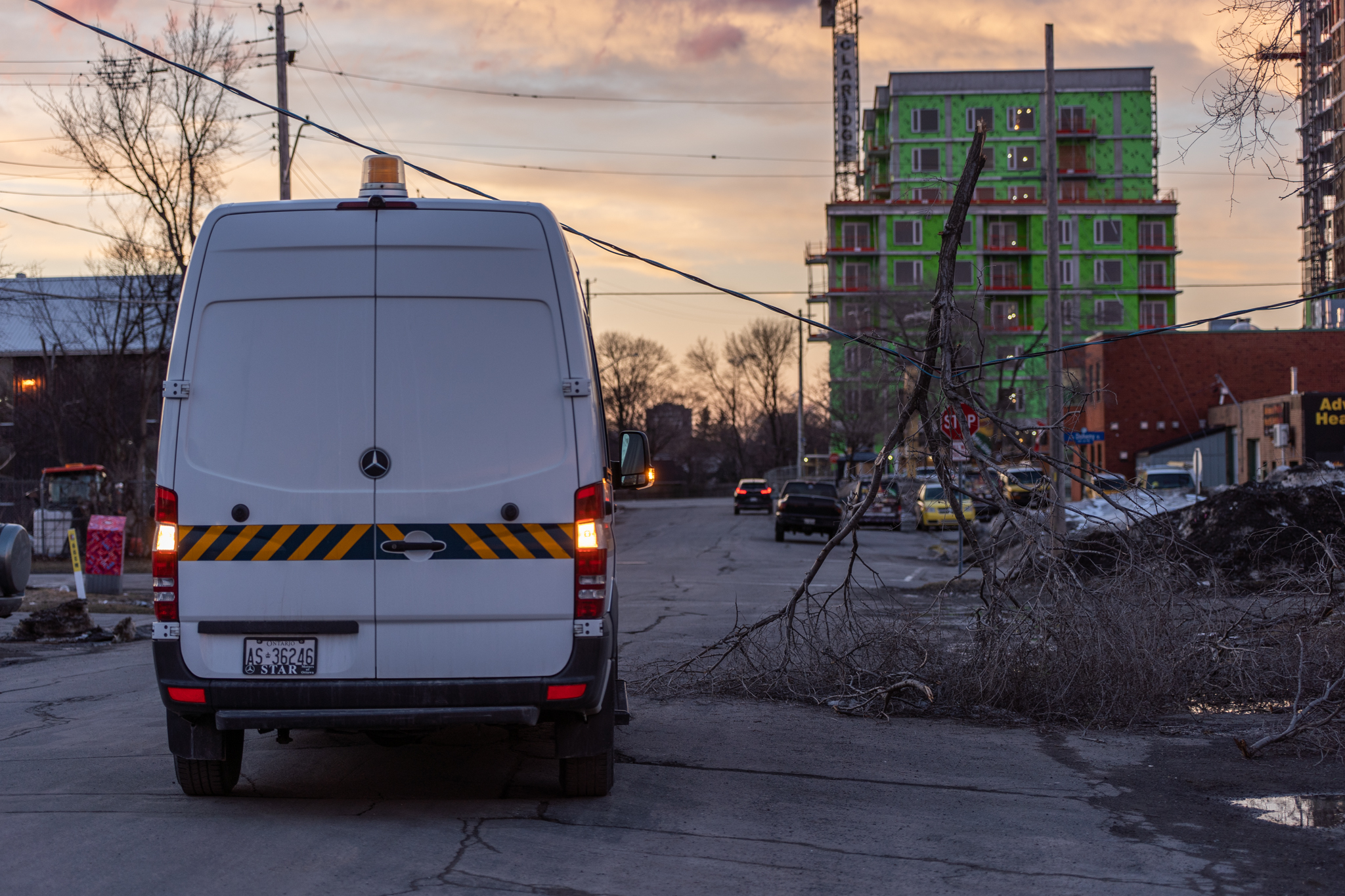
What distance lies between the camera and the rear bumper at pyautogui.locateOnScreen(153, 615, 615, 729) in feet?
16.9

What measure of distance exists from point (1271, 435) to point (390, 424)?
48.1 m

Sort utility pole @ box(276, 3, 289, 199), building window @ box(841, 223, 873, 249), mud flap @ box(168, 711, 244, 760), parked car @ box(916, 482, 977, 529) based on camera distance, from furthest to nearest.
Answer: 1. building window @ box(841, 223, 873, 249)
2. parked car @ box(916, 482, 977, 529)
3. utility pole @ box(276, 3, 289, 199)
4. mud flap @ box(168, 711, 244, 760)

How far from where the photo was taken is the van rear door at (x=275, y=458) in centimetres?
519

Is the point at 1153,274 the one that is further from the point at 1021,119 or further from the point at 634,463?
the point at 634,463

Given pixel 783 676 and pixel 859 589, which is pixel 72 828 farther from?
pixel 859 589

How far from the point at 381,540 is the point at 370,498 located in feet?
0.61

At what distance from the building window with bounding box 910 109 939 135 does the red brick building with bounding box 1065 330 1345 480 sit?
30.1m

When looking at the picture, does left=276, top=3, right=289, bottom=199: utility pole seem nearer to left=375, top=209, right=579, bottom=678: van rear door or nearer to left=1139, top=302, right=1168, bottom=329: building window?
left=375, top=209, right=579, bottom=678: van rear door

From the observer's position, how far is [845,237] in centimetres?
8019

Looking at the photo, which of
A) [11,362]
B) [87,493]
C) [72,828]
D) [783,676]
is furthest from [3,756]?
[11,362]

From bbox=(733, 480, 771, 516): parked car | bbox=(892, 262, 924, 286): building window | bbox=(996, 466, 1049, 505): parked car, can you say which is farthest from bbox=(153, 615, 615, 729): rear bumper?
bbox=(892, 262, 924, 286): building window

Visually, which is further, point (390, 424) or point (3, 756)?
point (3, 756)

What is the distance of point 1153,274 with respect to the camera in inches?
3204

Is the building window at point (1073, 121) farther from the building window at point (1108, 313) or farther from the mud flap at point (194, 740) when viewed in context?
the mud flap at point (194, 740)
